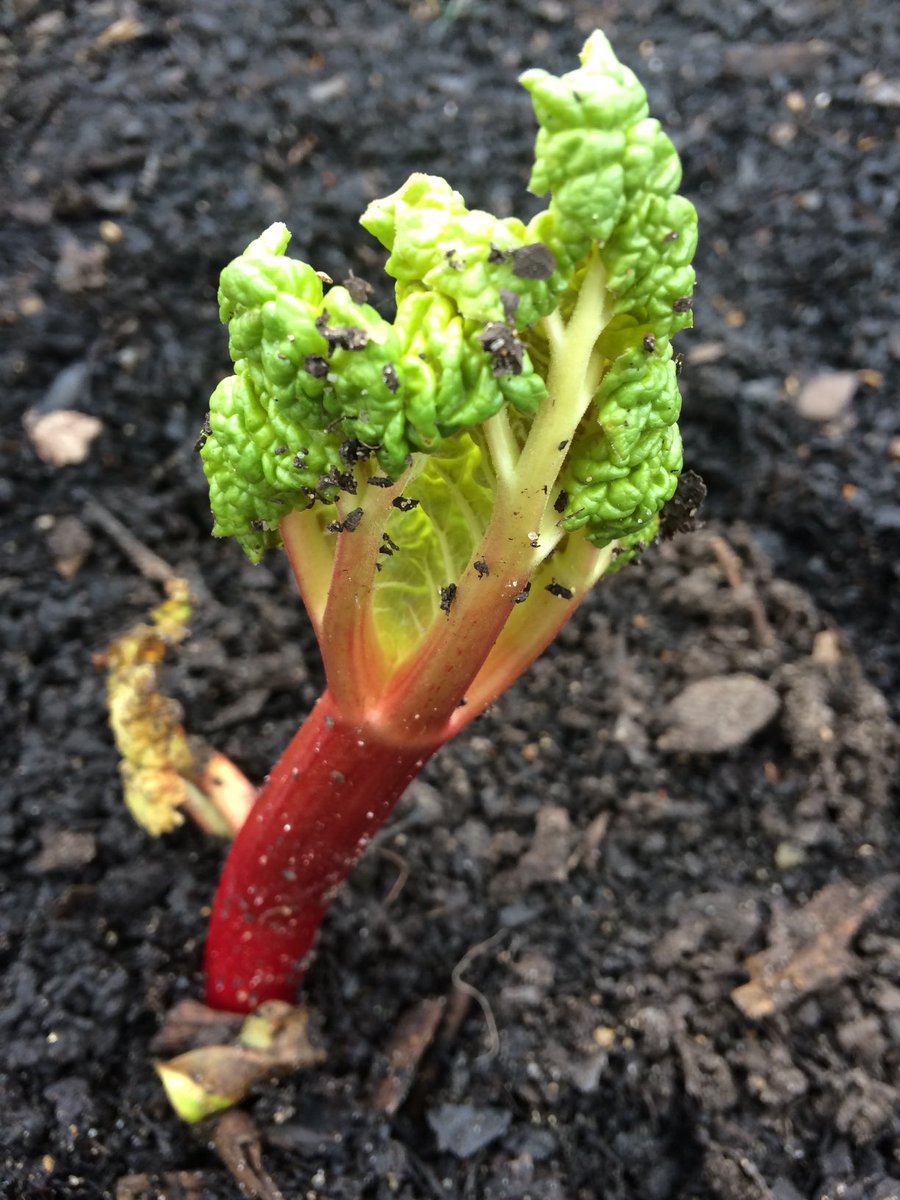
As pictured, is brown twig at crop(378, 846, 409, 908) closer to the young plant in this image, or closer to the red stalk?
the red stalk

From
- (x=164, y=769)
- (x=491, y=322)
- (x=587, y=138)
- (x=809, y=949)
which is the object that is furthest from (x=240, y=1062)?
(x=587, y=138)

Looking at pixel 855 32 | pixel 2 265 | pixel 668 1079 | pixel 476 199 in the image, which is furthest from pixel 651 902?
pixel 855 32

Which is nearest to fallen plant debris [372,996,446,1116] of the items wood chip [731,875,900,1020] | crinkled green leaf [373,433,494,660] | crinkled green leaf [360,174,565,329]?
wood chip [731,875,900,1020]

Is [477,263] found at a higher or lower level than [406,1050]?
higher

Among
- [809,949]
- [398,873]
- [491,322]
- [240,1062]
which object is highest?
[491,322]

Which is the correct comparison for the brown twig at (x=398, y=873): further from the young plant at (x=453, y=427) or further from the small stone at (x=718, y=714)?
the small stone at (x=718, y=714)

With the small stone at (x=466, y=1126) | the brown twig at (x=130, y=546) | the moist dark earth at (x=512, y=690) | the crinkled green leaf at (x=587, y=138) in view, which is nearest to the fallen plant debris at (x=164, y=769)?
the moist dark earth at (x=512, y=690)

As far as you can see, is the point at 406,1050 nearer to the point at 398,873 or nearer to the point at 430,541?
the point at 398,873

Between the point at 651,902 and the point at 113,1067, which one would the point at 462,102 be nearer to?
the point at 651,902
